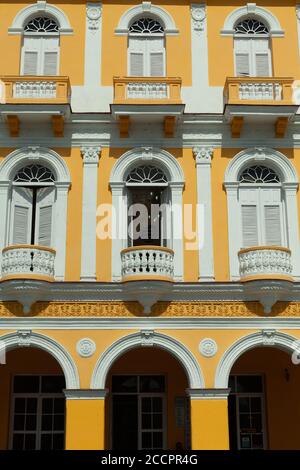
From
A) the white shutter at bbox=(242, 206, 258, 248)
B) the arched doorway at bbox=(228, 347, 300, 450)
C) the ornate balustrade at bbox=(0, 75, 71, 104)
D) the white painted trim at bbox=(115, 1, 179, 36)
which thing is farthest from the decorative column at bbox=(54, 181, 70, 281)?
the arched doorway at bbox=(228, 347, 300, 450)

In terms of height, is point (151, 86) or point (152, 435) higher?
point (151, 86)

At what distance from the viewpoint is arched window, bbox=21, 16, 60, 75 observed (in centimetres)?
1669

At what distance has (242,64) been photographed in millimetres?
16828

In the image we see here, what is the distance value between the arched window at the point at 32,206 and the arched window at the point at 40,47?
259 centimetres

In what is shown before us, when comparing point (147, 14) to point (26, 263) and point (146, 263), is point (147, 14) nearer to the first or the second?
point (146, 263)

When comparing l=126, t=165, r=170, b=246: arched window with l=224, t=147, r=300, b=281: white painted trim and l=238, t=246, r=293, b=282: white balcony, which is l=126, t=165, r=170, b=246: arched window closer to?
l=224, t=147, r=300, b=281: white painted trim

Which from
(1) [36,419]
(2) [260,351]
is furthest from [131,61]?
(1) [36,419]

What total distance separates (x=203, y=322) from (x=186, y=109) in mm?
5153

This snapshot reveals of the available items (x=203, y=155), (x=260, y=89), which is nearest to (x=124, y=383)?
(x=203, y=155)

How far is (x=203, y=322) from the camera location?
1467 cm

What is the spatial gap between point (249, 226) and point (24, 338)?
569cm

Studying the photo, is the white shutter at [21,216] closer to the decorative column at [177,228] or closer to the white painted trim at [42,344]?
the white painted trim at [42,344]

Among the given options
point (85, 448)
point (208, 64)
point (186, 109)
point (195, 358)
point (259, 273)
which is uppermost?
point (208, 64)

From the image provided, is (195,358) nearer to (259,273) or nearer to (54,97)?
(259,273)
